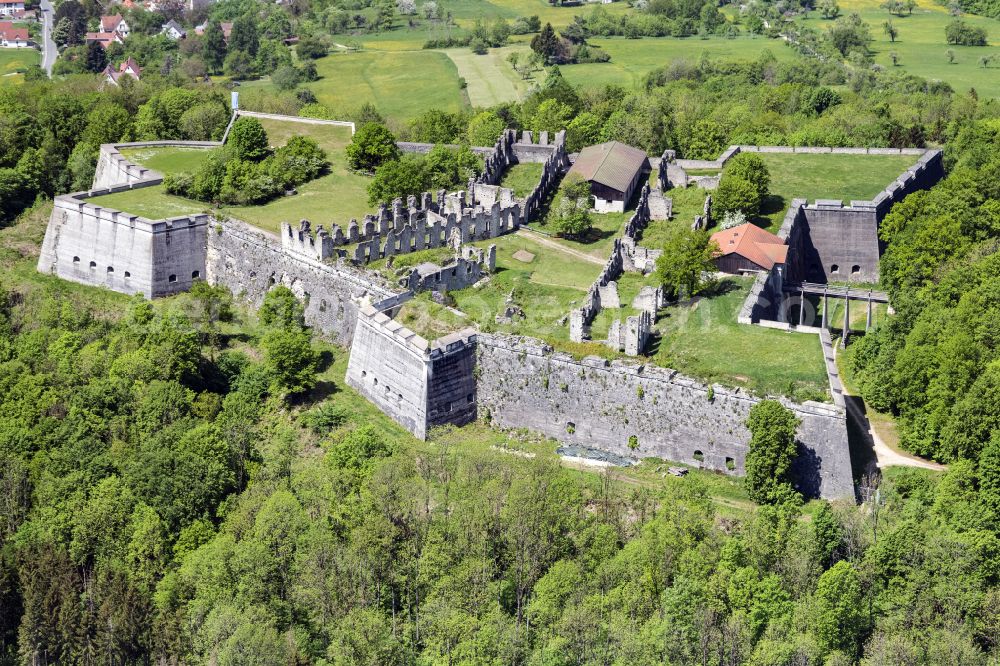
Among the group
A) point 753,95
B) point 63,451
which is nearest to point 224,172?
point 63,451

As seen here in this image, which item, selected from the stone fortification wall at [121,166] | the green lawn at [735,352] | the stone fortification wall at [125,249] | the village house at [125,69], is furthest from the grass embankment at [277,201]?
the village house at [125,69]

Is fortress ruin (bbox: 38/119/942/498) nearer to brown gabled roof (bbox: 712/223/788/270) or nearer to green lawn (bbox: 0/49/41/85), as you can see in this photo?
brown gabled roof (bbox: 712/223/788/270)

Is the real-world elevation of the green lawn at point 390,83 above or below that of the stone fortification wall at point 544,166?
below

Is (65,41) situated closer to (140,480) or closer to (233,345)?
(233,345)

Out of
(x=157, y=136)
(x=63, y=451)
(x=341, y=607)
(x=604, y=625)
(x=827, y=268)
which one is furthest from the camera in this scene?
(x=157, y=136)

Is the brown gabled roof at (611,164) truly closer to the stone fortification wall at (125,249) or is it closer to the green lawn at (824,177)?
the green lawn at (824,177)

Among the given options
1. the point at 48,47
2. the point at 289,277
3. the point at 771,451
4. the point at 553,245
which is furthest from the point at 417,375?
the point at 48,47
